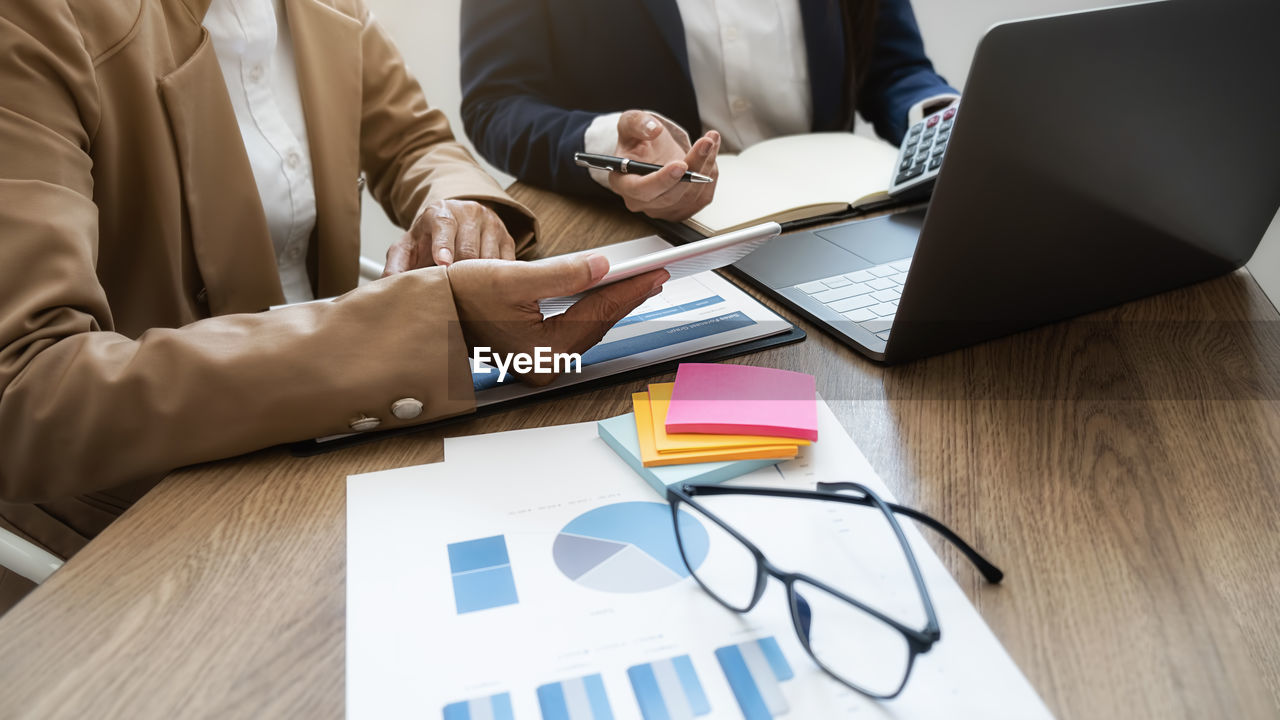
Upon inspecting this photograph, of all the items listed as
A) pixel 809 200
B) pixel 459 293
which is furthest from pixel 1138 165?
pixel 459 293

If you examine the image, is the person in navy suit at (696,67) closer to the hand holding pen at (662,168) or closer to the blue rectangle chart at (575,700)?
the hand holding pen at (662,168)

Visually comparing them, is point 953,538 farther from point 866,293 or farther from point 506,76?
point 506,76

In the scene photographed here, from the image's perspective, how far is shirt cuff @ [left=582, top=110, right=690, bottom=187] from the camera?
3.31 ft

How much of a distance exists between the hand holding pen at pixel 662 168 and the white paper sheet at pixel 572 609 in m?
0.42

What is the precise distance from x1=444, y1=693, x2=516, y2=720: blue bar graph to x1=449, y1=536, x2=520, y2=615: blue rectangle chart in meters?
0.06

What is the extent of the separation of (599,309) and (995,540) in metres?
0.33

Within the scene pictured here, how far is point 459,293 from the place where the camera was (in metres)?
0.62

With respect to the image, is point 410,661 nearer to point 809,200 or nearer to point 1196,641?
point 1196,641

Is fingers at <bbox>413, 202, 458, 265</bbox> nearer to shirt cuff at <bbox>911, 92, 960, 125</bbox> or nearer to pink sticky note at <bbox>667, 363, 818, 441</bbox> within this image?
pink sticky note at <bbox>667, 363, 818, 441</bbox>

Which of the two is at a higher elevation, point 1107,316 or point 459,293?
point 459,293

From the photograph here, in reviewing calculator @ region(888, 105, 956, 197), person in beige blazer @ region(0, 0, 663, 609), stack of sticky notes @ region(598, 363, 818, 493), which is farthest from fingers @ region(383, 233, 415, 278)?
calculator @ region(888, 105, 956, 197)

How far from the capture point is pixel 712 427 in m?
0.55

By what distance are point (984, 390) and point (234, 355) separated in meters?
0.58

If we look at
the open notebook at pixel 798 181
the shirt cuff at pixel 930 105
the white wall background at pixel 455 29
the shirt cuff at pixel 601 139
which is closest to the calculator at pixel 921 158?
the open notebook at pixel 798 181
